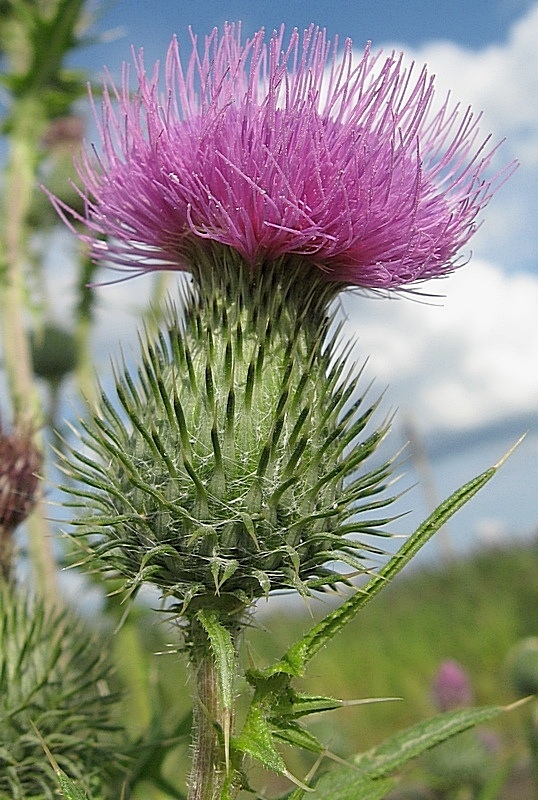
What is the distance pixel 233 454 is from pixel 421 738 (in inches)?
37.1

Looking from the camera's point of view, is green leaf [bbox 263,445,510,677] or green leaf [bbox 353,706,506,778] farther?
green leaf [bbox 353,706,506,778]

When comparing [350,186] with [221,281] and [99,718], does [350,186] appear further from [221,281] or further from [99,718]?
[99,718]

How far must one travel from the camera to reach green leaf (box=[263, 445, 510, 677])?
6.16 ft

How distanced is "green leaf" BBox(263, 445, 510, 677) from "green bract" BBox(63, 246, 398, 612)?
0.36 feet

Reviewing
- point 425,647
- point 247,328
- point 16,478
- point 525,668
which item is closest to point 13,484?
point 16,478

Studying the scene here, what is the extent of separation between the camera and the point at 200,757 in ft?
6.73

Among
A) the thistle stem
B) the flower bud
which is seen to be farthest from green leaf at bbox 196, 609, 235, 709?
the flower bud

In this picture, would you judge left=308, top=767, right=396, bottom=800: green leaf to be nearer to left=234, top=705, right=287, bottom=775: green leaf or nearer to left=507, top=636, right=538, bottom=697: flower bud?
left=234, top=705, right=287, bottom=775: green leaf

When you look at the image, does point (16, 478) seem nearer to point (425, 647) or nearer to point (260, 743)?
point (260, 743)

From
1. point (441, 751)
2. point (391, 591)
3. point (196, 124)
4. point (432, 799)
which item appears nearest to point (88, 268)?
point (196, 124)

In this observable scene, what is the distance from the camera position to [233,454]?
83.1 inches

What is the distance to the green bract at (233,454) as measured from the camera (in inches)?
80.7

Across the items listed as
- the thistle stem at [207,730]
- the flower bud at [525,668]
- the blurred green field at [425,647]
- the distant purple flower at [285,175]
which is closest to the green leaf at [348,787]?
the thistle stem at [207,730]

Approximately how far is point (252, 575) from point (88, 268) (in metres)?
3.25
